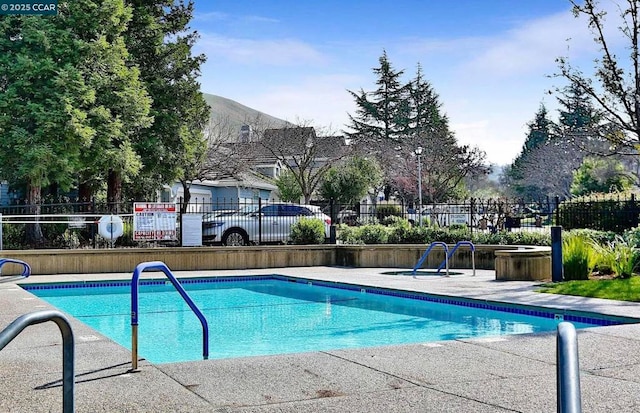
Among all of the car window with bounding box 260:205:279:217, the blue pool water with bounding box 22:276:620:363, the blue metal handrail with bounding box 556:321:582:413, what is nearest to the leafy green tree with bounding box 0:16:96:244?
the car window with bounding box 260:205:279:217

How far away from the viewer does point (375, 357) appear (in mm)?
6949

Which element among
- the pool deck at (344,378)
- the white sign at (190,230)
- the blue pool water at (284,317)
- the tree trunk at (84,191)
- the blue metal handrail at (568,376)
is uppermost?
the tree trunk at (84,191)

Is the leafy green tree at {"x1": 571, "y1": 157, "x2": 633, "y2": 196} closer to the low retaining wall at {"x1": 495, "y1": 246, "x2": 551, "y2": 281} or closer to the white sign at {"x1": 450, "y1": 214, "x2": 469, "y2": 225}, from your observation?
the white sign at {"x1": 450, "y1": 214, "x2": 469, "y2": 225}

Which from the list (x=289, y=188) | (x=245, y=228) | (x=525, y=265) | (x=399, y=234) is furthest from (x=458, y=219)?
(x=289, y=188)

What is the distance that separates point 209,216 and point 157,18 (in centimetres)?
1013

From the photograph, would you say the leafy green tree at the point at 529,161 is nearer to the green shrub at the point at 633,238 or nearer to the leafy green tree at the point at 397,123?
the leafy green tree at the point at 397,123

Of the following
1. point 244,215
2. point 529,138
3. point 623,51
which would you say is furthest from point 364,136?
point 623,51

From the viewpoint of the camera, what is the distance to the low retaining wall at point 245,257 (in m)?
Answer: 18.2

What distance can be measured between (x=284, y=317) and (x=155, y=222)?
8.10 m

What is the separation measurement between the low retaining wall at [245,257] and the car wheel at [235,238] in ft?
8.88

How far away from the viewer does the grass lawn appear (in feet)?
38.2

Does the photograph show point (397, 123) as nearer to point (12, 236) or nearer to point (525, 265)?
point (12, 236)

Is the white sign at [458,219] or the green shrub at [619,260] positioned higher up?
the white sign at [458,219]
